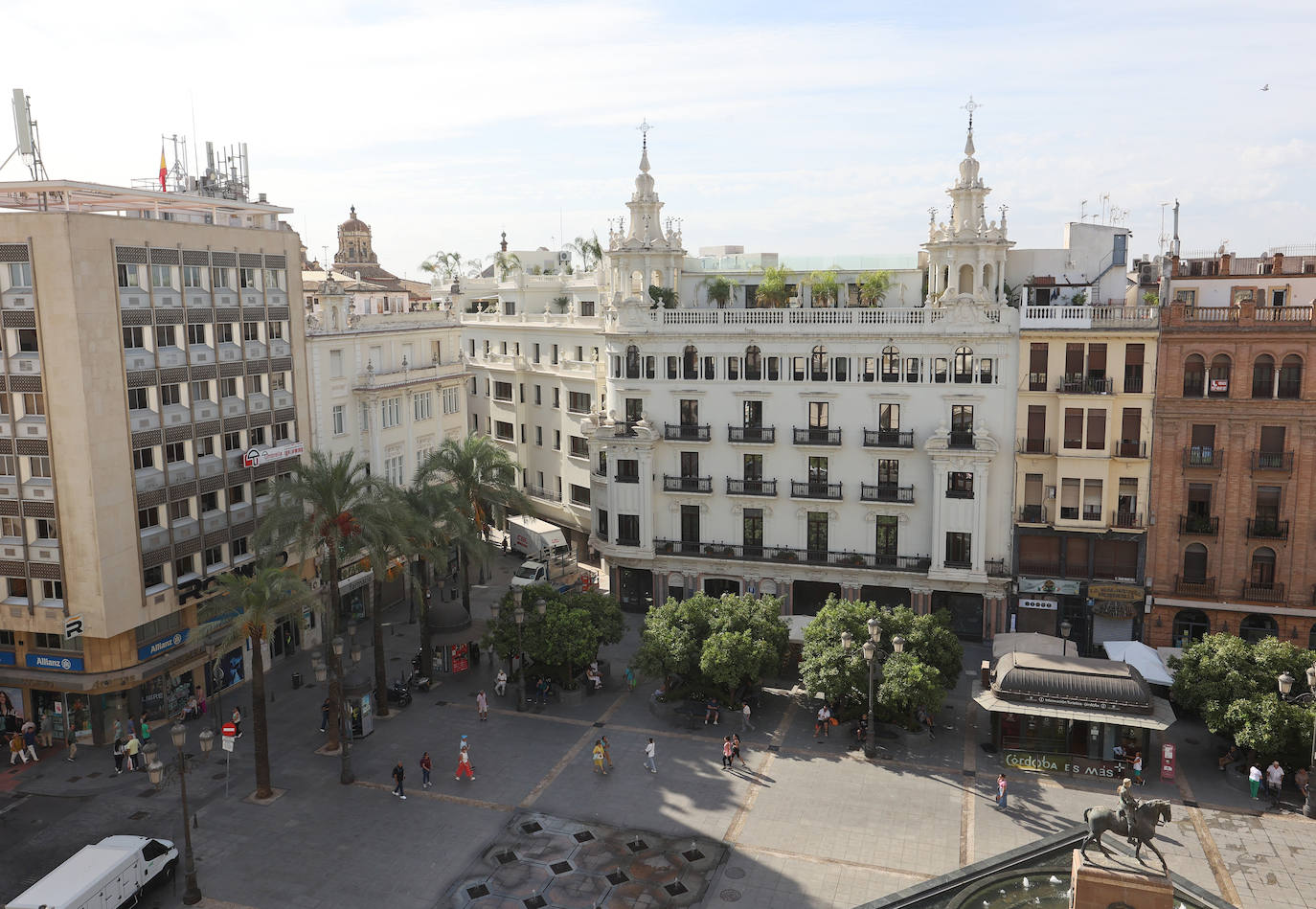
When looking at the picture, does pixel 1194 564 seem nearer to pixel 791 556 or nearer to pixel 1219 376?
pixel 1219 376

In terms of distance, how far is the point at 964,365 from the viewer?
52531 mm

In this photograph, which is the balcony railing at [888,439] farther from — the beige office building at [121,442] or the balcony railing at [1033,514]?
the beige office building at [121,442]

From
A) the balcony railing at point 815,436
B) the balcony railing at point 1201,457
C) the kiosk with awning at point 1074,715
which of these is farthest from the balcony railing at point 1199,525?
the balcony railing at point 815,436

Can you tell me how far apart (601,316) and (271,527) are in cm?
3110

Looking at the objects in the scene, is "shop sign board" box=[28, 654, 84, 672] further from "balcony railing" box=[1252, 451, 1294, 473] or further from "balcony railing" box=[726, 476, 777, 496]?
"balcony railing" box=[1252, 451, 1294, 473]

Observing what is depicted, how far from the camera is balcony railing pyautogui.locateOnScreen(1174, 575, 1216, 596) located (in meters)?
49.8

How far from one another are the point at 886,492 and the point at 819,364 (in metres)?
7.87

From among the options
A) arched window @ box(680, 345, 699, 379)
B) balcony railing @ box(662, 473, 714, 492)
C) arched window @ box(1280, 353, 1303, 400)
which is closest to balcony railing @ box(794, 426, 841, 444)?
balcony railing @ box(662, 473, 714, 492)

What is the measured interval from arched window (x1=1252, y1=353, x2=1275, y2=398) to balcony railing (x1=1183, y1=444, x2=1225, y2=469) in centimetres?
329

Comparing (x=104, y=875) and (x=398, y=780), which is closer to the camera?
(x=104, y=875)

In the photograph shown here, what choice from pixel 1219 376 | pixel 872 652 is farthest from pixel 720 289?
pixel 872 652

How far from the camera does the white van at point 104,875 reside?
27391mm

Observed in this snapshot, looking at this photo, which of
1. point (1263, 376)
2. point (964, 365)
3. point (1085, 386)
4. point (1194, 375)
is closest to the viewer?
point (1263, 376)

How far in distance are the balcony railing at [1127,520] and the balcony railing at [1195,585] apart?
3215 millimetres
